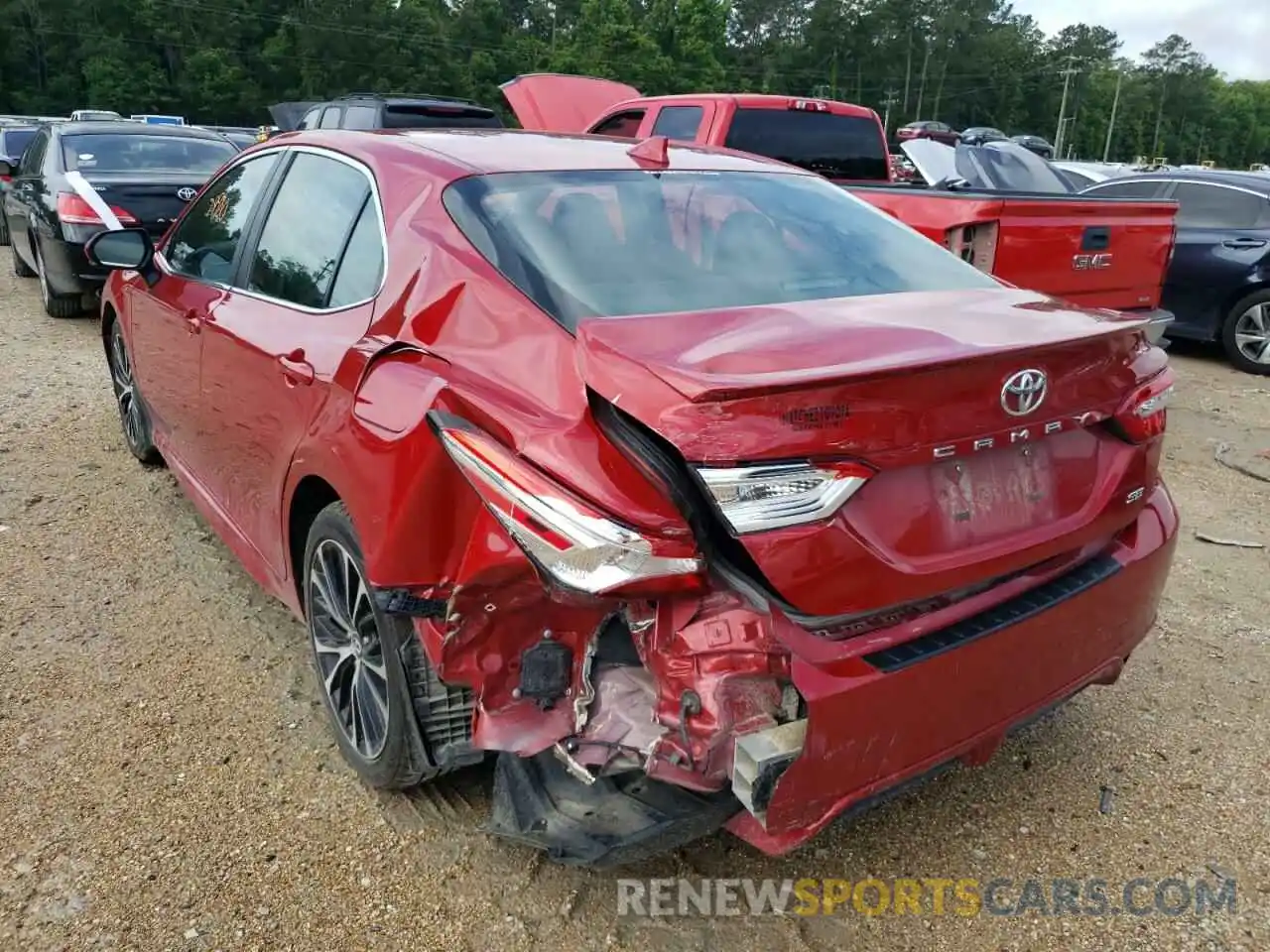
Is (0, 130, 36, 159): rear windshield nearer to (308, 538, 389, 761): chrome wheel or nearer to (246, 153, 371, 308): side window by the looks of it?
(246, 153, 371, 308): side window

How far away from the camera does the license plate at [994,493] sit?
209cm

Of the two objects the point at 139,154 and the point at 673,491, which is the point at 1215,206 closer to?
the point at 673,491

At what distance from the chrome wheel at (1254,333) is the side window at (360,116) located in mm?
8666

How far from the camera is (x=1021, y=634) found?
7.29 feet

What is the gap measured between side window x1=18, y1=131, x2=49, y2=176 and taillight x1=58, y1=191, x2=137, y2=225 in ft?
4.02

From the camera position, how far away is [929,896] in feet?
8.06

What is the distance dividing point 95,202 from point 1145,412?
791cm

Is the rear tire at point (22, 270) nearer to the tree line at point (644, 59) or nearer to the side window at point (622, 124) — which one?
the side window at point (622, 124)

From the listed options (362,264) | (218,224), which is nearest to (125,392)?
(218,224)

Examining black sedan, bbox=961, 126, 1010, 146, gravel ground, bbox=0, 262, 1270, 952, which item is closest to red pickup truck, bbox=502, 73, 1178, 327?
black sedan, bbox=961, 126, 1010, 146

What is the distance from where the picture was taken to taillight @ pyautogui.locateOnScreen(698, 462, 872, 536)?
184 centimetres

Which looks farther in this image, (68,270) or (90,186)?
(68,270)

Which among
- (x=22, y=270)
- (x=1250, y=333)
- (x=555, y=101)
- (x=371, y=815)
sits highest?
(x=555, y=101)

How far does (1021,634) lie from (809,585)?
632mm
